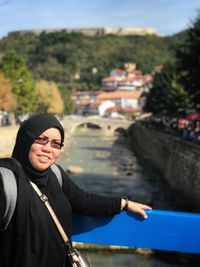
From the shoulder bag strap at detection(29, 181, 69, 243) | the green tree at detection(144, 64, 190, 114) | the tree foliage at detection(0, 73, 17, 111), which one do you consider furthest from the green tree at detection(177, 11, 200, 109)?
the tree foliage at detection(0, 73, 17, 111)

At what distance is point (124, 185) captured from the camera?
112 ft

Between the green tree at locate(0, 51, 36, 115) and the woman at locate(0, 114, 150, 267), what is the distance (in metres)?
57.0

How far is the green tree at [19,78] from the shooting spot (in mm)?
59906

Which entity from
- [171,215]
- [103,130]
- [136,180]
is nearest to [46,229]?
[171,215]

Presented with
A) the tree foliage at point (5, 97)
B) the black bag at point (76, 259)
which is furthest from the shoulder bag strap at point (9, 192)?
the tree foliage at point (5, 97)

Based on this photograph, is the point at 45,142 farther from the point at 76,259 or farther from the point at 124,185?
the point at 124,185

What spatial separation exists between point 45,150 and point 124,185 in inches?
1235

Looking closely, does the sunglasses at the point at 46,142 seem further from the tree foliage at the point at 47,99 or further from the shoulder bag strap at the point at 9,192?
the tree foliage at the point at 47,99

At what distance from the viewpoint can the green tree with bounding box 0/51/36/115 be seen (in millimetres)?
59906

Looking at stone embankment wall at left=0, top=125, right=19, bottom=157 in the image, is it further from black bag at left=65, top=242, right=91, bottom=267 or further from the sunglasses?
black bag at left=65, top=242, right=91, bottom=267

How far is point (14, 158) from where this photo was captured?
2.90 meters

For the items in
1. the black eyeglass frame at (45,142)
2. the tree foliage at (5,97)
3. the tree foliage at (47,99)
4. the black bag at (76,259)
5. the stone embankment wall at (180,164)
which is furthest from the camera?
the tree foliage at (47,99)

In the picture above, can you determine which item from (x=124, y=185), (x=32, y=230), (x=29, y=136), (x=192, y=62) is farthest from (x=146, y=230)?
(x=124, y=185)

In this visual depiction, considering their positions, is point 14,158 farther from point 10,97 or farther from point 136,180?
point 10,97
